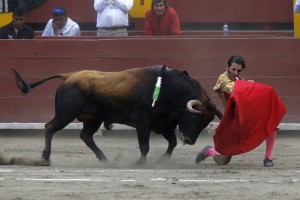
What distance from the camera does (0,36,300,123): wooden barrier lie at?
12.8 m

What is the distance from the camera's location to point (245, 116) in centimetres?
1027

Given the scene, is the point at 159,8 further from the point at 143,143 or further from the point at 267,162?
the point at 267,162

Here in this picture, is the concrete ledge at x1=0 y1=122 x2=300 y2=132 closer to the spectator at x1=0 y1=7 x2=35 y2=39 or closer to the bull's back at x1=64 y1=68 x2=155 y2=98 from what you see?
the spectator at x1=0 y1=7 x2=35 y2=39

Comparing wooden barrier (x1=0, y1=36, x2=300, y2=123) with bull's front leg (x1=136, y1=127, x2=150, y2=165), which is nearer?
bull's front leg (x1=136, y1=127, x2=150, y2=165)

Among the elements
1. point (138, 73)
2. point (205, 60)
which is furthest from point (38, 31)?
point (138, 73)

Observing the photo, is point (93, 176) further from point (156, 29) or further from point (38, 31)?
point (38, 31)

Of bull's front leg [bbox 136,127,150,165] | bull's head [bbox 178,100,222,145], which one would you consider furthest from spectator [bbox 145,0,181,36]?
bull's front leg [bbox 136,127,150,165]

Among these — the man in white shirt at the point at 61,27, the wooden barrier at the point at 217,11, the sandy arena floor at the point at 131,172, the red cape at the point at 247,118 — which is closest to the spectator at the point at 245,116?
the red cape at the point at 247,118

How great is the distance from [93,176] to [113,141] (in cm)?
345

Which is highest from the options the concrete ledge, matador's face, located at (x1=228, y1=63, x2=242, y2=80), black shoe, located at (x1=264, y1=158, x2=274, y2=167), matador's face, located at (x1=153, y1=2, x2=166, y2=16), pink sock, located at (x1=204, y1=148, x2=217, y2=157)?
matador's face, located at (x1=153, y1=2, x2=166, y2=16)

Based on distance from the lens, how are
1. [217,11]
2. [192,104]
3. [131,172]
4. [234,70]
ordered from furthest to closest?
→ 1. [217,11]
2. [192,104]
3. [234,70]
4. [131,172]

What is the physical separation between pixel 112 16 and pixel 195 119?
3.39m

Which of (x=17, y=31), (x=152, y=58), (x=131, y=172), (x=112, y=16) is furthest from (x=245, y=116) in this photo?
(x=17, y=31)

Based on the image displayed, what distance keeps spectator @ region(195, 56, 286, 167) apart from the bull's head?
0.85 ft
